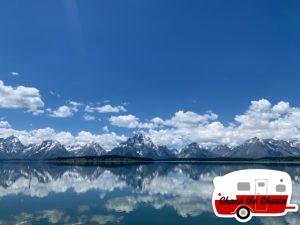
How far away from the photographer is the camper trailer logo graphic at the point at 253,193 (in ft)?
100

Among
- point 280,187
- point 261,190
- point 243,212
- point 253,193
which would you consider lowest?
point 243,212

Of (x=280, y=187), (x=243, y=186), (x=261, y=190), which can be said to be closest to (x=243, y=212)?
(x=243, y=186)

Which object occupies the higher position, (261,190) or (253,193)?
(261,190)

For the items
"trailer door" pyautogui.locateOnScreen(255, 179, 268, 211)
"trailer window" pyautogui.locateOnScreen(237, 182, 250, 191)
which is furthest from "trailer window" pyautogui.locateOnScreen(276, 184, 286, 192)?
"trailer window" pyautogui.locateOnScreen(237, 182, 250, 191)

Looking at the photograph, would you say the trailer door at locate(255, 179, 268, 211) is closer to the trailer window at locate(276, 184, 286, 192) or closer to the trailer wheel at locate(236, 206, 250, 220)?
the trailer window at locate(276, 184, 286, 192)

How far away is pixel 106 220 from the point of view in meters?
57.5

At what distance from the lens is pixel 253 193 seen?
102ft

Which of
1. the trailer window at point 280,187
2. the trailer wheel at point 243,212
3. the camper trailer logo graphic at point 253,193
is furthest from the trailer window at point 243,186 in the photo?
the trailer window at point 280,187

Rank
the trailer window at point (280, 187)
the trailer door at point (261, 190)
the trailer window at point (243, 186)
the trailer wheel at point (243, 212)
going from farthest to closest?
1. the trailer wheel at point (243, 212)
2. the trailer window at point (243, 186)
3. the trailer door at point (261, 190)
4. the trailer window at point (280, 187)

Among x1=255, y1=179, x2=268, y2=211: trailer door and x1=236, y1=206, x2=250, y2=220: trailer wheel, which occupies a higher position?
x1=255, y1=179, x2=268, y2=211: trailer door

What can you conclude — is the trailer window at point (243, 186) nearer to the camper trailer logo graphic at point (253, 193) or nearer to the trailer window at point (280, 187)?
the camper trailer logo graphic at point (253, 193)

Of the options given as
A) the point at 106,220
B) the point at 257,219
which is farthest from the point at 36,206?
the point at 257,219

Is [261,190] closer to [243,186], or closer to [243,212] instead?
[243,186]

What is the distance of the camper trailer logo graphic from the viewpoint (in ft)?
100
